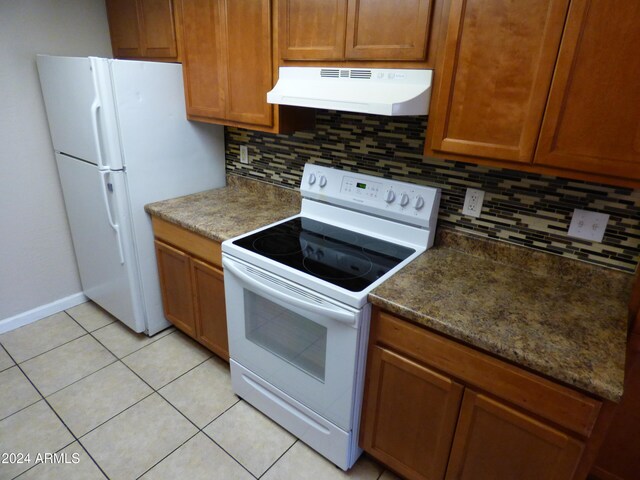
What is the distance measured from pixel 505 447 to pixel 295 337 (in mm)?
814

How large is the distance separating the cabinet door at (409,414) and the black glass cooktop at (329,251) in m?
0.29

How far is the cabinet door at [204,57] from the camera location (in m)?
1.87

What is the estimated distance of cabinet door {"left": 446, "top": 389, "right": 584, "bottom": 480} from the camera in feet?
3.65

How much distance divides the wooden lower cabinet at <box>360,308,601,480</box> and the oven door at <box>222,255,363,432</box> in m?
0.10

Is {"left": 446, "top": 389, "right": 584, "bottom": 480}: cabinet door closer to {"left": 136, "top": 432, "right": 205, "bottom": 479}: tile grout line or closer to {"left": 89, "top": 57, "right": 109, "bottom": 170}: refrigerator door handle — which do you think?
{"left": 136, "top": 432, "right": 205, "bottom": 479}: tile grout line

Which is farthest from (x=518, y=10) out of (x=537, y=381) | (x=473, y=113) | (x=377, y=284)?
(x=537, y=381)

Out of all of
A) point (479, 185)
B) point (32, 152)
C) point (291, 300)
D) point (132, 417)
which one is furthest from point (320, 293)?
point (32, 152)

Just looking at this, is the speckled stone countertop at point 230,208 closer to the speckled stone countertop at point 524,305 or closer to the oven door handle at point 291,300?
the oven door handle at point 291,300

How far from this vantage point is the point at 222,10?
181 centimetres

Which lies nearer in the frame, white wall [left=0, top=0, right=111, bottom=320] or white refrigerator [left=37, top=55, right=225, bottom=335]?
white refrigerator [left=37, top=55, right=225, bottom=335]

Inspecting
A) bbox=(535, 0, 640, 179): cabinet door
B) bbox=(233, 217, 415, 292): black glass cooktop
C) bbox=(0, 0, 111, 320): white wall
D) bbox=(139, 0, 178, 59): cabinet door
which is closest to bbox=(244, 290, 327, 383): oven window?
bbox=(233, 217, 415, 292): black glass cooktop

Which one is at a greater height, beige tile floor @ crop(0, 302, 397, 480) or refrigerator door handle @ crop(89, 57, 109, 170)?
refrigerator door handle @ crop(89, 57, 109, 170)

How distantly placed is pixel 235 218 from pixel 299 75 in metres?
0.78
